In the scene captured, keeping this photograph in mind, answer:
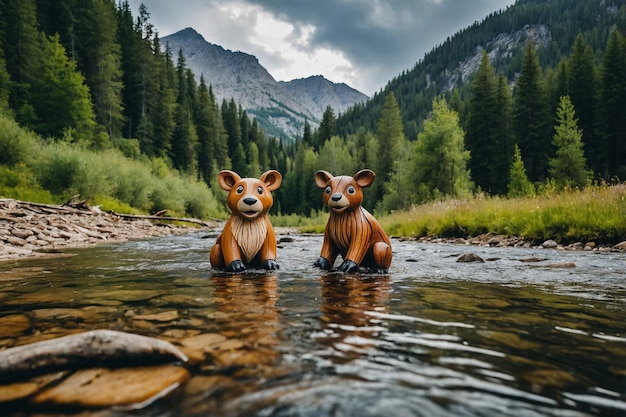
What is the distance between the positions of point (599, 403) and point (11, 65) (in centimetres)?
3855

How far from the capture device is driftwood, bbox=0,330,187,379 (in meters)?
1.57

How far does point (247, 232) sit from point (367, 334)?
10.9 ft

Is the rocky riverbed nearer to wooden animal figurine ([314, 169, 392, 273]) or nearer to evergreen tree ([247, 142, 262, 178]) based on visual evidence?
wooden animal figurine ([314, 169, 392, 273])

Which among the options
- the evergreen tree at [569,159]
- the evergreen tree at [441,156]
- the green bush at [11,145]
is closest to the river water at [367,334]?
the green bush at [11,145]

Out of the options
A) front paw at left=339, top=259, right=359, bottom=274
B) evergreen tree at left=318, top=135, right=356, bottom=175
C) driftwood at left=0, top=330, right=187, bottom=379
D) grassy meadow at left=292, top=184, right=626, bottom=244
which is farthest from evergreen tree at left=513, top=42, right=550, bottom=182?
driftwood at left=0, top=330, right=187, bottom=379

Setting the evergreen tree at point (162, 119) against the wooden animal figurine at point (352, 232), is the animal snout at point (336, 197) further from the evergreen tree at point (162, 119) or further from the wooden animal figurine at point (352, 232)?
the evergreen tree at point (162, 119)

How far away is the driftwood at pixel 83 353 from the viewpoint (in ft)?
5.15

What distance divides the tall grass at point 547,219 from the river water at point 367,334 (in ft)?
15.3

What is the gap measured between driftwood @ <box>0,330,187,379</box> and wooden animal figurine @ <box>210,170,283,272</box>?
3287 millimetres

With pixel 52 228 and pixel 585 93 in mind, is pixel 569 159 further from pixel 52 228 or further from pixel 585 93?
pixel 52 228

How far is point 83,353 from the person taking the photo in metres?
1.64

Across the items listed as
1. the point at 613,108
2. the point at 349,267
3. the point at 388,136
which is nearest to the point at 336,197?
the point at 349,267

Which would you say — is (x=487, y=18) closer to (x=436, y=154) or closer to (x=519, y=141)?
(x=519, y=141)

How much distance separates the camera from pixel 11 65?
95.8 ft
